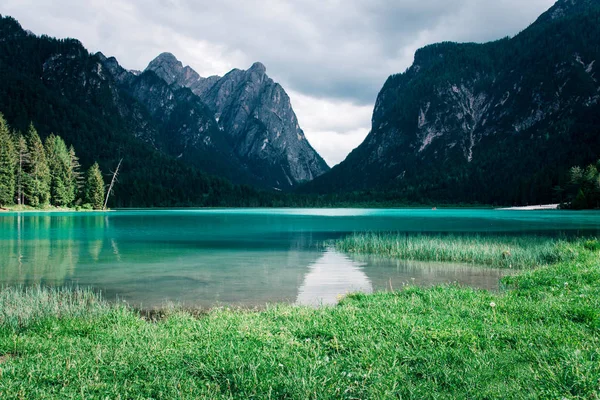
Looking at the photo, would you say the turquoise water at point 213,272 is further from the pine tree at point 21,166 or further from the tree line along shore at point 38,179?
the pine tree at point 21,166

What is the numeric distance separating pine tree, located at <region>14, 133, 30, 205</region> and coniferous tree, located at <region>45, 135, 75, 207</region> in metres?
6.56

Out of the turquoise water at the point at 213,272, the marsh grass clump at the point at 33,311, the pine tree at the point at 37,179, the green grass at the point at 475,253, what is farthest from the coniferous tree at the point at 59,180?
the marsh grass clump at the point at 33,311

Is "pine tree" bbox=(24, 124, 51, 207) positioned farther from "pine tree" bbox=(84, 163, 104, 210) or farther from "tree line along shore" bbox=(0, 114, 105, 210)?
"pine tree" bbox=(84, 163, 104, 210)

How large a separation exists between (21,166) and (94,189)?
75.4ft

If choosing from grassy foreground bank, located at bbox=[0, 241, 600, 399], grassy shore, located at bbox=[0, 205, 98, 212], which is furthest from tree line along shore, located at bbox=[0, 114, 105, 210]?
grassy foreground bank, located at bbox=[0, 241, 600, 399]

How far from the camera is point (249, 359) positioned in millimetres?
7422

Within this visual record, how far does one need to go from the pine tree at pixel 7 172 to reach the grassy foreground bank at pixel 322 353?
9430 centimetres

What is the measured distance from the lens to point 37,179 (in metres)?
98.2

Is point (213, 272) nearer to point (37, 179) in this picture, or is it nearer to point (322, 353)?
point (322, 353)

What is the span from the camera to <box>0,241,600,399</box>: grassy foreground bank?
20.9 ft

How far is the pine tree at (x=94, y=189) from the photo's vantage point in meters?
118

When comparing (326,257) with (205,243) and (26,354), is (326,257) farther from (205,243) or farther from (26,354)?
(26,354)

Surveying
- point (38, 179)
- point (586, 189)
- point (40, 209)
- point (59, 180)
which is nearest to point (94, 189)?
point (59, 180)

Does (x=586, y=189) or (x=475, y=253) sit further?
(x=586, y=189)
